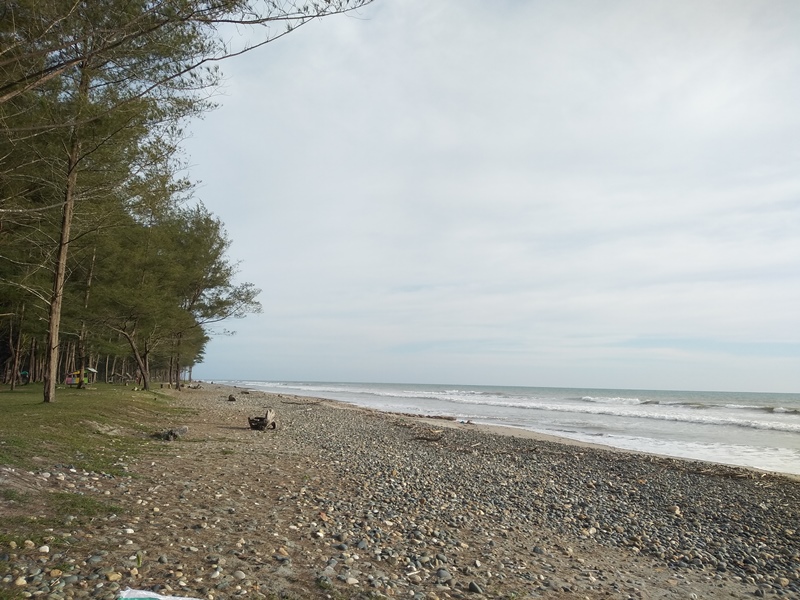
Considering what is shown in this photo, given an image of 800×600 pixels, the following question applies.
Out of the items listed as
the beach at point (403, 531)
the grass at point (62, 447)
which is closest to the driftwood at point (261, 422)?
the grass at point (62, 447)

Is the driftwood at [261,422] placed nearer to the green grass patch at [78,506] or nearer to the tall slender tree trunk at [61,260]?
the tall slender tree trunk at [61,260]

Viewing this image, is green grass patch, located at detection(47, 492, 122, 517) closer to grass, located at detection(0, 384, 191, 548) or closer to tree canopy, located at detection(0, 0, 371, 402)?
grass, located at detection(0, 384, 191, 548)

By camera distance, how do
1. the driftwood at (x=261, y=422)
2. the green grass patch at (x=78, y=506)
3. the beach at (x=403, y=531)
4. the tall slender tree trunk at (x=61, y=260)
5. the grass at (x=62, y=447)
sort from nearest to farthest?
1. the beach at (x=403, y=531)
2. the grass at (x=62, y=447)
3. the green grass patch at (x=78, y=506)
4. the tall slender tree trunk at (x=61, y=260)
5. the driftwood at (x=261, y=422)

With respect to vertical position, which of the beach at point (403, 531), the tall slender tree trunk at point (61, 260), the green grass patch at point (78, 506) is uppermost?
the tall slender tree trunk at point (61, 260)

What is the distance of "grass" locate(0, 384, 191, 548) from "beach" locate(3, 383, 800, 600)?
37 centimetres

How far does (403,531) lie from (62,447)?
6387 millimetres

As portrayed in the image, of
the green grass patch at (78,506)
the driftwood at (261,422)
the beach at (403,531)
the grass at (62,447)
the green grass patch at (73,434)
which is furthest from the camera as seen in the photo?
the driftwood at (261,422)

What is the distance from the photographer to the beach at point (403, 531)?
4930 mm

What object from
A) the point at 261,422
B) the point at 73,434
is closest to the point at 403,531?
the point at 73,434

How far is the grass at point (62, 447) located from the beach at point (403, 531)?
37 cm

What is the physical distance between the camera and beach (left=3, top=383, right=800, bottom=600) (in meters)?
4.93

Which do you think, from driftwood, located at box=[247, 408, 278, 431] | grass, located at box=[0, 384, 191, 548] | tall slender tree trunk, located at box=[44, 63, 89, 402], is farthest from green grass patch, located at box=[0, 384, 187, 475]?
driftwood, located at box=[247, 408, 278, 431]

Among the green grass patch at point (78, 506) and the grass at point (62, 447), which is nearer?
the grass at point (62, 447)

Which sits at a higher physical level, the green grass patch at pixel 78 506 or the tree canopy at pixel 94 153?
the tree canopy at pixel 94 153
